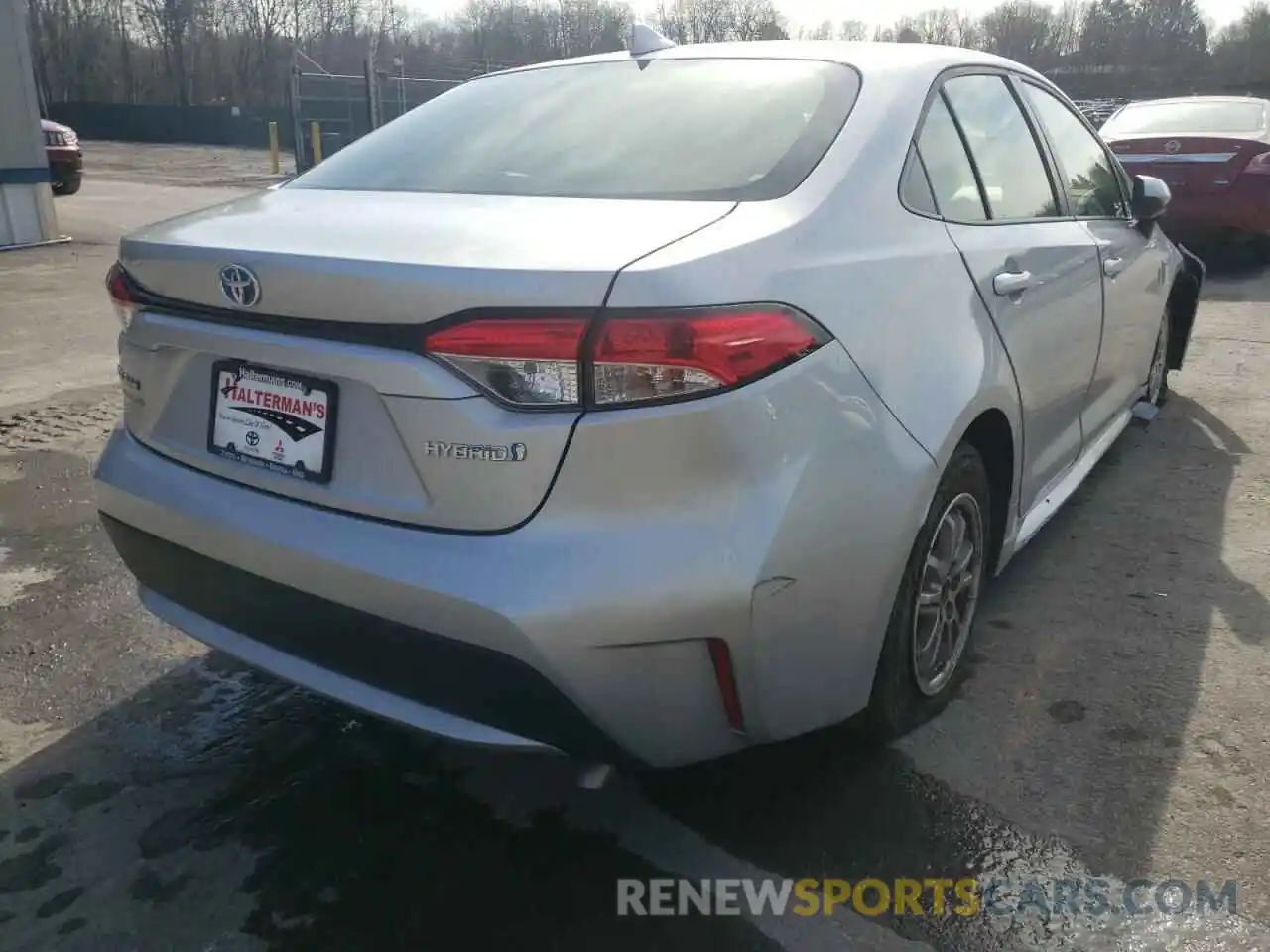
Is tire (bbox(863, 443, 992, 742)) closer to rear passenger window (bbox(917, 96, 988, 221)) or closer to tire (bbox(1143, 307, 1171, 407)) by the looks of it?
rear passenger window (bbox(917, 96, 988, 221))

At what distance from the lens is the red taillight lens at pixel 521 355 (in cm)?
178

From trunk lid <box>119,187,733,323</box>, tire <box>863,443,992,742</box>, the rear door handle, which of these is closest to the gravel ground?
trunk lid <box>119,187,733,323</box>

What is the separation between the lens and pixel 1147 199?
4.08 meters

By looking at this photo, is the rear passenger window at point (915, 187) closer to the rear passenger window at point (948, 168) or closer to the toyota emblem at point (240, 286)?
the rear passenger window at point (948, 168)

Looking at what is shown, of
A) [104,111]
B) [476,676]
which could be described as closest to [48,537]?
[476,676]

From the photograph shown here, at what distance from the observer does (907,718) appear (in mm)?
2602

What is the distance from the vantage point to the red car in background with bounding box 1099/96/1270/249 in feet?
29.1

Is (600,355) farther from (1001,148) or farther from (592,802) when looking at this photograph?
(1001,148)

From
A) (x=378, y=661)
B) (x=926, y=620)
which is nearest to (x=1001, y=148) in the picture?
(x=926, y=620)

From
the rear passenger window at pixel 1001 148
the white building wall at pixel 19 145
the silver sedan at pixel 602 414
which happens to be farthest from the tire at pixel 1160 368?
the white building wall at pixel 19 145

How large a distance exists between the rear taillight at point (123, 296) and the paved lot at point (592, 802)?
103 centimetres

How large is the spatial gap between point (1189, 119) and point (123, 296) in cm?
980

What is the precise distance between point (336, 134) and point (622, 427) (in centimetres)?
2305

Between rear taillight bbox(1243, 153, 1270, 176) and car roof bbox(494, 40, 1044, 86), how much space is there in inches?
274
